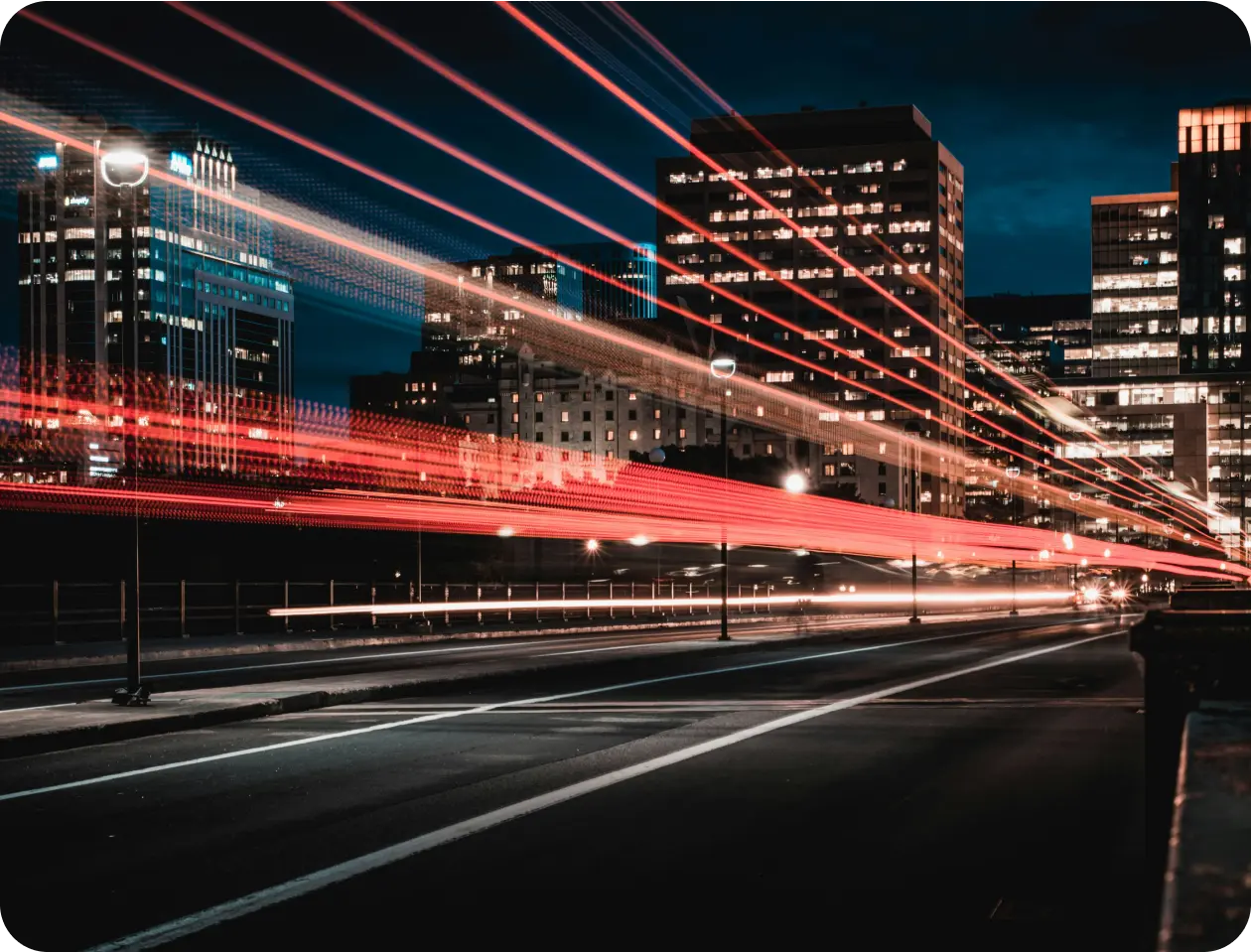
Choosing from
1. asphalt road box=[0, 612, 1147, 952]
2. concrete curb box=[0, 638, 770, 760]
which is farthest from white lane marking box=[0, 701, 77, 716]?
asphalt road box=[0, 612, 1147, 952]

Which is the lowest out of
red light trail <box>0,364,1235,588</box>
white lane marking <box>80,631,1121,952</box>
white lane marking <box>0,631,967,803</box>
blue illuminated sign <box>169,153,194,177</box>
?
white lane marking <box>0,631,967,803</box>

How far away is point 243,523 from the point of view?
76375 millimetres

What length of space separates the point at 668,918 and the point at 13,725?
1081 cm

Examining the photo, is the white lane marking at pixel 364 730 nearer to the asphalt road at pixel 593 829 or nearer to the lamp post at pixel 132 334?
the asphalt road at pixel 593 829

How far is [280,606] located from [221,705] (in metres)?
30.6

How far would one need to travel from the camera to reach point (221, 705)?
711 inches

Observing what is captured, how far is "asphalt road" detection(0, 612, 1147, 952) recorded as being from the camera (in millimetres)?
7266

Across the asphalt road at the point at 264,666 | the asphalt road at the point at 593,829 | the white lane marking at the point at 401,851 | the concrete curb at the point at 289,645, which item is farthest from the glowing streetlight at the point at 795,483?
the white lane marking at the point at 401,851

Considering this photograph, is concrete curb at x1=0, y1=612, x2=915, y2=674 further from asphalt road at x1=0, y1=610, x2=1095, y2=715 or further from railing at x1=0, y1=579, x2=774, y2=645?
railing at x1=0, y1=579, x2=774, y2=645

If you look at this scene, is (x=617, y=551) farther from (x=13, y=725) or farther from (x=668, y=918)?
(x=668, y=918)

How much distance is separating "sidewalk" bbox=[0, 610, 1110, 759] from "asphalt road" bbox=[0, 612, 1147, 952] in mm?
404

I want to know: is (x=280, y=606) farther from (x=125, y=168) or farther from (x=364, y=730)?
(x=364, y=730)

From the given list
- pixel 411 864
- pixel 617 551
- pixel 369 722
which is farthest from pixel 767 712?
pixel 617 551

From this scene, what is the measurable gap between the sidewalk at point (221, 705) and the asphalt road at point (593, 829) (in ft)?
1.32
